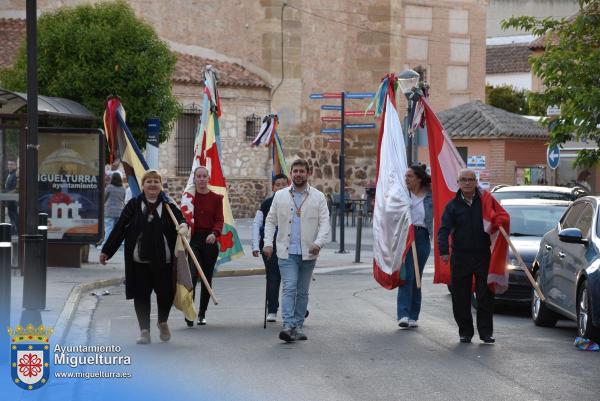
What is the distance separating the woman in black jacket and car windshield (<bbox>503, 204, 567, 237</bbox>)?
639 cm

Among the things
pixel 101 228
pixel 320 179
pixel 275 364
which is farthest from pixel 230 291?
pixel 320 179

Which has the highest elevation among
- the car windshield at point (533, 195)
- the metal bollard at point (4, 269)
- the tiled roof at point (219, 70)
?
the tiled roof at point (219, 70)

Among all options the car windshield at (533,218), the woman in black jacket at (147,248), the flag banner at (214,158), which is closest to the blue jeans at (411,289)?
the woman in black jacket at (147,248)

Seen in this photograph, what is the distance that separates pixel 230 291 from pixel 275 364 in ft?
28.7

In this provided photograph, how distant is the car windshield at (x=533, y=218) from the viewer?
17.5 m

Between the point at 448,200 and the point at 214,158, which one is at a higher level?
the point at 214,158

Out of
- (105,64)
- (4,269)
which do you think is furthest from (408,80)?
(4,269)

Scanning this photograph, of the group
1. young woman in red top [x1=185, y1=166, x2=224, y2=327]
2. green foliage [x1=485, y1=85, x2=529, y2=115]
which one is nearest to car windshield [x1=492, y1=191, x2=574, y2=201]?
young woman in red top [x1=185, y1=166, x2=224, y2=327]

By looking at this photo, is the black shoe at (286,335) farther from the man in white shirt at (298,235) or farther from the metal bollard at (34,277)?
the metal bollard at (34,277)

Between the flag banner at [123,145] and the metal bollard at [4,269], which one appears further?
the flag banner at [123,145]

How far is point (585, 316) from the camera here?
41.6ft

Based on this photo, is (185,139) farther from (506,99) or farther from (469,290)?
(506,99)

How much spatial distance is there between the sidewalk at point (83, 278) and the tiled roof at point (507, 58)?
46.1 m

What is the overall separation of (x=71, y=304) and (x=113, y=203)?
1030 centimetres
